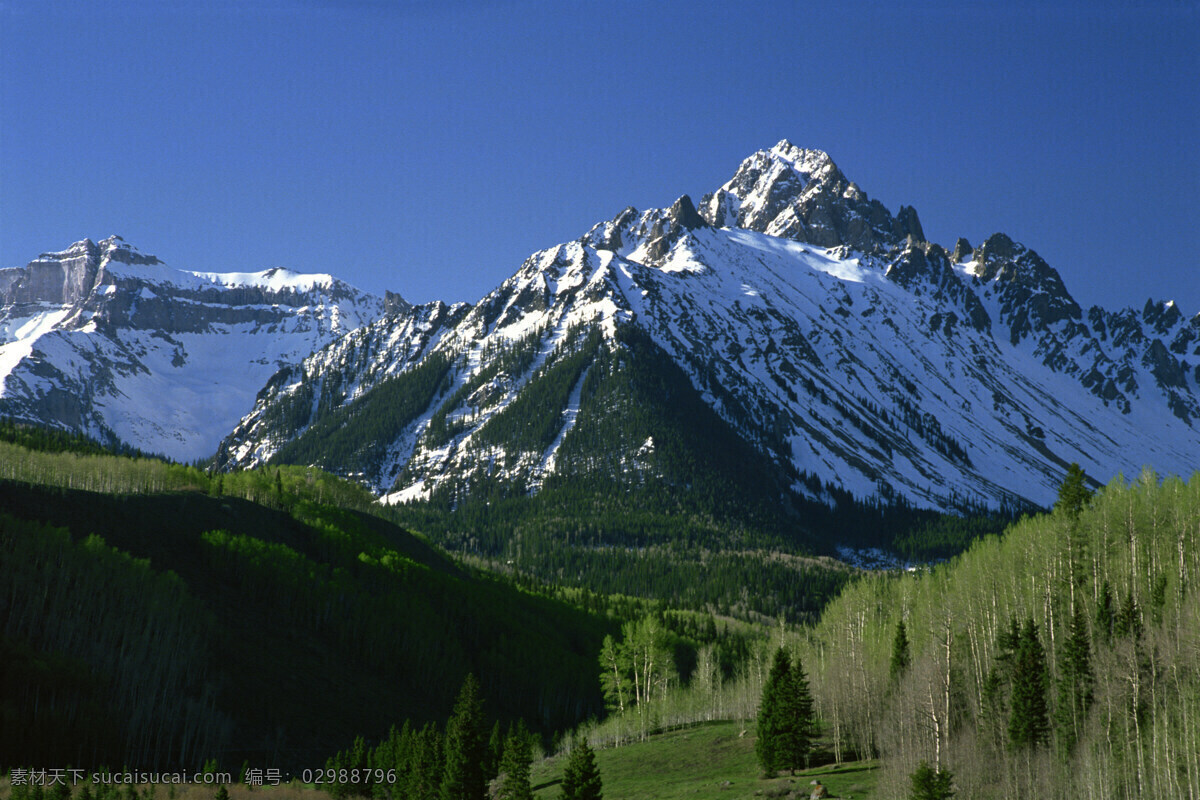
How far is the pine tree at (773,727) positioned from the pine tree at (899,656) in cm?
1384

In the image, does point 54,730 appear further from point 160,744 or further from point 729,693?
point 729,693

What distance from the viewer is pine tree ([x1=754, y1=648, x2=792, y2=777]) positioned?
85438 mm

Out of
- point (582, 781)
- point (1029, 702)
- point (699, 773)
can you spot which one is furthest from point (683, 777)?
point (1029, 702)

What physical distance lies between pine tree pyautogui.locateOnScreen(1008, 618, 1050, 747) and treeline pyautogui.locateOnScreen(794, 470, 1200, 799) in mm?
119

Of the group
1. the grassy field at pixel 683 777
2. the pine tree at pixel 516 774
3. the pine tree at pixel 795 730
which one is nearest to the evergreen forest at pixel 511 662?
the pine tree at pixel 795 730

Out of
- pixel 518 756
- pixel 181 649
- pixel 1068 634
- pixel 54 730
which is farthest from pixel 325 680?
pixel 1068 634

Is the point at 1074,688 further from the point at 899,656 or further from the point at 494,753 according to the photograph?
the point at 494,753

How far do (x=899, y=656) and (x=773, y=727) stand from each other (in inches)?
793

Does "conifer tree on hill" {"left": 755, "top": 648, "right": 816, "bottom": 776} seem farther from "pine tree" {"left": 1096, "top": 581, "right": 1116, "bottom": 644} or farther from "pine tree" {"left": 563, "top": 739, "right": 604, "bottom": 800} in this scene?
"pine tree" {"left": 1096, "top": 581, "right": 1116, "bottom": 644}

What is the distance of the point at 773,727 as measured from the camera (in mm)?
87000

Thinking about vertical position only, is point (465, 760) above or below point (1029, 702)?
below

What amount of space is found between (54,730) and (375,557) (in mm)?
80868

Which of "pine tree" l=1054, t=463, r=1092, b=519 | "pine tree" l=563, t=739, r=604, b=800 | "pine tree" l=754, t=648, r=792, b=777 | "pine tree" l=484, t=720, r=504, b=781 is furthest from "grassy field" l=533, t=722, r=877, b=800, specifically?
"pine tree" l=1054, t=463, r=1092, b=519

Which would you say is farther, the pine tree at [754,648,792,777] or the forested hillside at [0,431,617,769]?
the forested hillside at [0,431,617,769]
